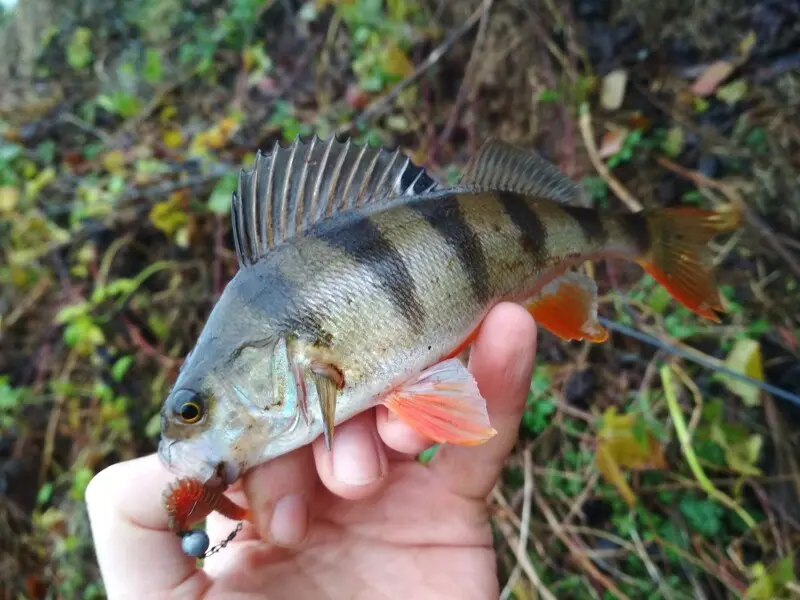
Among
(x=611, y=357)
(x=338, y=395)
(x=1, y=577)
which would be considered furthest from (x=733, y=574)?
(x=1, y=577)

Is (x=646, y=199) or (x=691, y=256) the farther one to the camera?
(x=646, y=199)

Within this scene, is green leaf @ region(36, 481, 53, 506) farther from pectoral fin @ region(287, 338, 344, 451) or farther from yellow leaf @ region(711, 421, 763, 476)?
yellow leaf @ region(711, 421, 763, 476)

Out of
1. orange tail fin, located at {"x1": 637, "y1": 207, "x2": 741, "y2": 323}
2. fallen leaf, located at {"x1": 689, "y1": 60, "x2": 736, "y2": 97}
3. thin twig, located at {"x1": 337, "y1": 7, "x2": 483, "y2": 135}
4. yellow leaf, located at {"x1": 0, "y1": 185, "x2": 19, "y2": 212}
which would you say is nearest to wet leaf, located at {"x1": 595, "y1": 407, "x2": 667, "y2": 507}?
orange tail fin, located at {"x1": 637, "y1": 207, "x2": 741, "y2": 323}

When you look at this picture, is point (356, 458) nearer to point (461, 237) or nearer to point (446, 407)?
point (446, 407)

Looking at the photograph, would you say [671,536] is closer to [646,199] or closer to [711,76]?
[646,199]

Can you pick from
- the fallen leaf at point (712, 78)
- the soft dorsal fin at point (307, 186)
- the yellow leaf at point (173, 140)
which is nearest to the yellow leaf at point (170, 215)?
the yellow leaf at point (173, 140)
